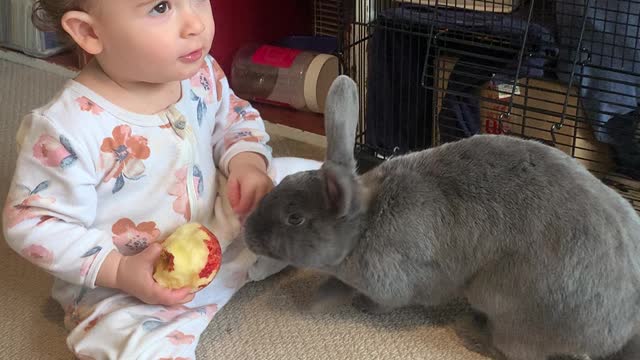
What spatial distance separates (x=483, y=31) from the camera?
132 cm

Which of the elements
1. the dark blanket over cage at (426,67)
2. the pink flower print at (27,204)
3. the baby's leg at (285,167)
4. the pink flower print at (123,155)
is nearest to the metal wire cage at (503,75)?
the dark blanket over cage at (426,67)

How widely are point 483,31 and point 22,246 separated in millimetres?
773

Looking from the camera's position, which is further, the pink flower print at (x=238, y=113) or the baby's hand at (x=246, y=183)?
the pink flower print at (x=238, y=113)

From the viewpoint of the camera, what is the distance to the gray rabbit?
0.95m

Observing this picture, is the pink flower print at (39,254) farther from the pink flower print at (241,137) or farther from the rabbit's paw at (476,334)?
the rabbit's paw at (476,334)

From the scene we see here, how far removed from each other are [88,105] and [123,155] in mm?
77

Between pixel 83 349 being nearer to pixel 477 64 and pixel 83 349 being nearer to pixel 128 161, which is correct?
pixel 128 161

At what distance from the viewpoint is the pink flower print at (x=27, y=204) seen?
100 cm

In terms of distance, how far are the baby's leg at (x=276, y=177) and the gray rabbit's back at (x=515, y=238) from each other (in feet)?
0.63

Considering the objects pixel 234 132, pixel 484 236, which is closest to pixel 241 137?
pixel 234 132

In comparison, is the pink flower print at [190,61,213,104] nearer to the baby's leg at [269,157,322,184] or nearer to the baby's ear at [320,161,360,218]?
the baby's leg at [269,157,322,184]

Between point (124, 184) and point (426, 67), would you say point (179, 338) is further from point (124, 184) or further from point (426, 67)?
point (426, 67)

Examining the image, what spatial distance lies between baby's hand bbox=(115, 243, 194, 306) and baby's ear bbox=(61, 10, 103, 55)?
0.26 m

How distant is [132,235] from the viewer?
42.7 inches
